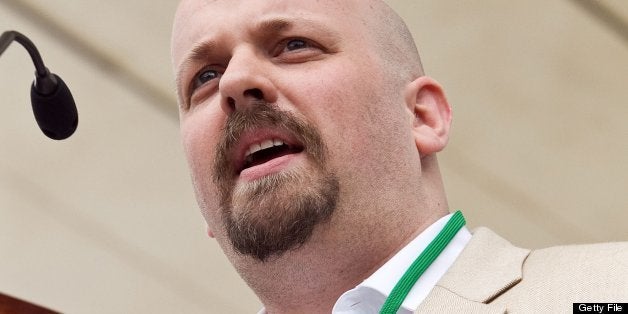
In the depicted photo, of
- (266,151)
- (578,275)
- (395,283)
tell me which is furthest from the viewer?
(266,151)

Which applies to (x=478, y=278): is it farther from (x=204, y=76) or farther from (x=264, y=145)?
(x=204, y=76)

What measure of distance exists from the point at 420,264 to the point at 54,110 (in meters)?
0.63

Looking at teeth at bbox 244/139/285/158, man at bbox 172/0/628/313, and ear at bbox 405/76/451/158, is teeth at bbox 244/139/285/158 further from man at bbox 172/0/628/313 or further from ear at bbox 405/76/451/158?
ear at bbox 405/76/451/158

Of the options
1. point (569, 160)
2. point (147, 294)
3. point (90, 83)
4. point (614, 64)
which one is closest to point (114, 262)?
point (147, 294)

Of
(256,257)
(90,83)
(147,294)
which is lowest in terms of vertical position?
(147,294)

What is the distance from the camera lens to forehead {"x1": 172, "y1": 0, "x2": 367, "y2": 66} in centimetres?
158

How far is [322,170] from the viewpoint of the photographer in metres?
1.42

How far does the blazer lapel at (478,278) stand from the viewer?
1213 millimetres

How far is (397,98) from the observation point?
1.59 m

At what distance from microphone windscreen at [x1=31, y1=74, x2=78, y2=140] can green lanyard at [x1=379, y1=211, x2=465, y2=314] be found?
603mm

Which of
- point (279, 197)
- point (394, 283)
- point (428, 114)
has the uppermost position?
point (428, 114)

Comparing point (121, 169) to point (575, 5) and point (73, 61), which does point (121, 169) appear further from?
point (575, 5)

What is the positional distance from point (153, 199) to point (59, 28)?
561 millimetres

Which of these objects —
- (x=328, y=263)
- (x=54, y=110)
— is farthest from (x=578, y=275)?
(x=54, y=110)
